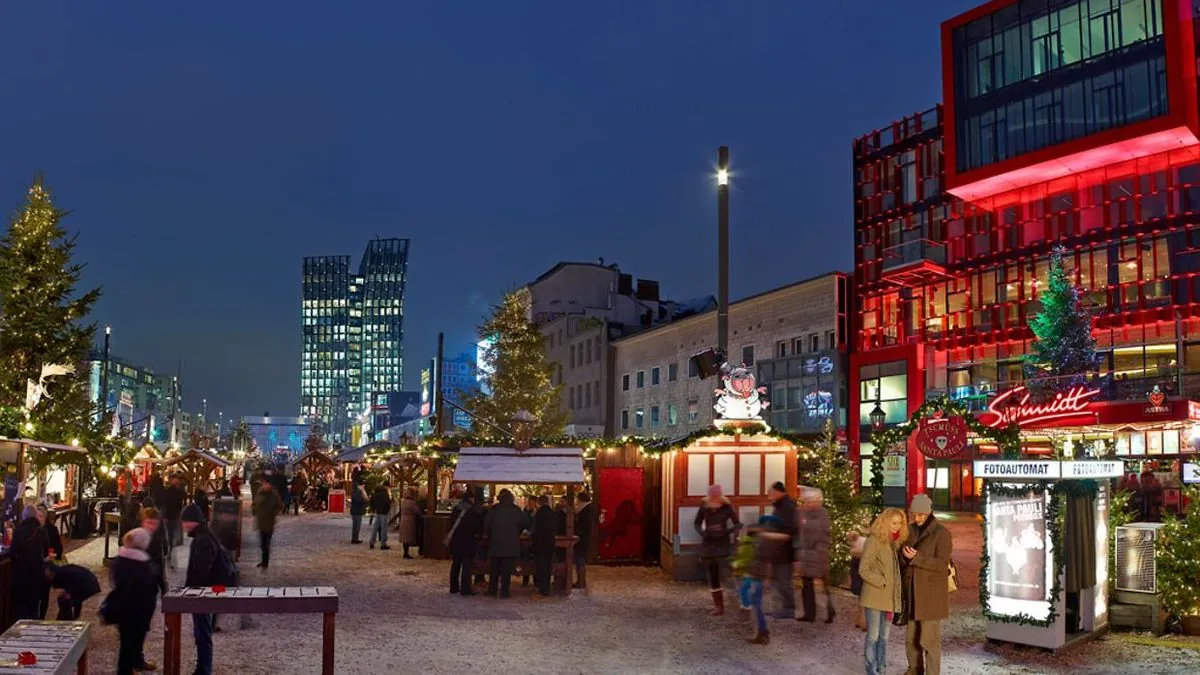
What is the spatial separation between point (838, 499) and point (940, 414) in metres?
3.40

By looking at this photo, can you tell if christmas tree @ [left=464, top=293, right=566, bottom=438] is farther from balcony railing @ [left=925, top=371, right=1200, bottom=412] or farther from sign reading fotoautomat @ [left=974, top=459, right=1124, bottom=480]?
sign reading fotoautomat @ [left=974, top=459, right=1124, bottom=480]

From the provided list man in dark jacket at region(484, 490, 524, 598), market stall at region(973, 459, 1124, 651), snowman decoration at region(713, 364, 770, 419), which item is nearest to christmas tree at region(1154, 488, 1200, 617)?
market stall at region(973, 459, 1124, 651)

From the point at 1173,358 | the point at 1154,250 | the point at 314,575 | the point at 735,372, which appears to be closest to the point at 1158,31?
the point at 1154,250

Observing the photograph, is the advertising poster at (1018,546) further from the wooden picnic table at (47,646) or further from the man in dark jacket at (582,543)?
the wooden picnic table at (47,646)

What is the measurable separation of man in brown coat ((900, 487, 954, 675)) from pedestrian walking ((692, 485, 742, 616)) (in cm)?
483

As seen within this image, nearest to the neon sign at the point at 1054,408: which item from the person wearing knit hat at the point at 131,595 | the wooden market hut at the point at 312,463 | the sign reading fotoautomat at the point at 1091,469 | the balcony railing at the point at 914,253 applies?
the sign reading fotoautomat at the point at 1091,469

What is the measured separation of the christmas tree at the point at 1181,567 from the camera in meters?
13.2

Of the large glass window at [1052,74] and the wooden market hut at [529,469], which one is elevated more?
the large glass window at [1052,74]

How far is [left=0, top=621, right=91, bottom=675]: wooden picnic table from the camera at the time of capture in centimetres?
633

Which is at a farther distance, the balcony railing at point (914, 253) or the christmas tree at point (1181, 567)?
the balcony railing at point (914, 253)

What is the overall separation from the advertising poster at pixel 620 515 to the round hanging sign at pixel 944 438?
743 cm

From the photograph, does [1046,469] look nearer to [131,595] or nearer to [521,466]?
[131,595]

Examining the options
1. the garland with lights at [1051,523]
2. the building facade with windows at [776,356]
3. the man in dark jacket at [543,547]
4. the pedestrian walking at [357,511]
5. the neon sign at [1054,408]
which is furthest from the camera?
the building facade with windows at [776,356]

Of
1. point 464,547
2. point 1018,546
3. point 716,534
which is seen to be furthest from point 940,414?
point 464,547
